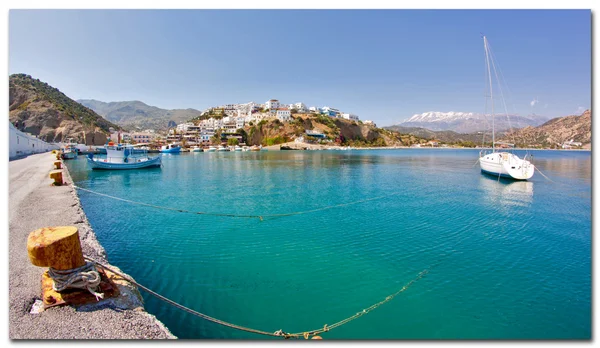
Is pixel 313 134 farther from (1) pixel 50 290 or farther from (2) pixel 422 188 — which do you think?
(1) pixel 50 290

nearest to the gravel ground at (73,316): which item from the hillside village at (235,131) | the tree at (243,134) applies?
the hillside village at (235,131)

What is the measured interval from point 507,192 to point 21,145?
59803 millimetres

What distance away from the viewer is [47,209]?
10.1 meters

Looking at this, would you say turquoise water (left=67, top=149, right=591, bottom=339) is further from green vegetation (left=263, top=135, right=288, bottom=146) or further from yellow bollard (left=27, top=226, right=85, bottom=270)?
green vegetation (left=263, top=135, right=288, bottom=146)

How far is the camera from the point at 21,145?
135ft

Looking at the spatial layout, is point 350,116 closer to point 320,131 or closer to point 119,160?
point 320,131

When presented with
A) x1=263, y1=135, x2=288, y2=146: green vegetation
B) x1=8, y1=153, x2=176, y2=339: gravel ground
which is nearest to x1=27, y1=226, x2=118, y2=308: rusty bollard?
x1=8, y1=153, x2=176, y2=339: gravel ground

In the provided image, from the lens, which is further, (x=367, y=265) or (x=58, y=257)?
(x=367, y=265)

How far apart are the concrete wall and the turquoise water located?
31.9 metres

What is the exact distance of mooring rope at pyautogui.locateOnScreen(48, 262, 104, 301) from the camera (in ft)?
14.0

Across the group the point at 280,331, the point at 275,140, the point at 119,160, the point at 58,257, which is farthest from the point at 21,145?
the point at 275,140

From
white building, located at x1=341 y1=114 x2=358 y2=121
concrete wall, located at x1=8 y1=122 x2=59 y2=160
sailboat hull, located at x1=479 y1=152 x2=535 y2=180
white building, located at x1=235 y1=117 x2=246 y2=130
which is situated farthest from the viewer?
white building, located at x1=341 y1=114 x2=358 y2=121

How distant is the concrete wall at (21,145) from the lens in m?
36.3

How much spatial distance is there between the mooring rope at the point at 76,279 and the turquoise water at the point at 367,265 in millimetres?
1662
